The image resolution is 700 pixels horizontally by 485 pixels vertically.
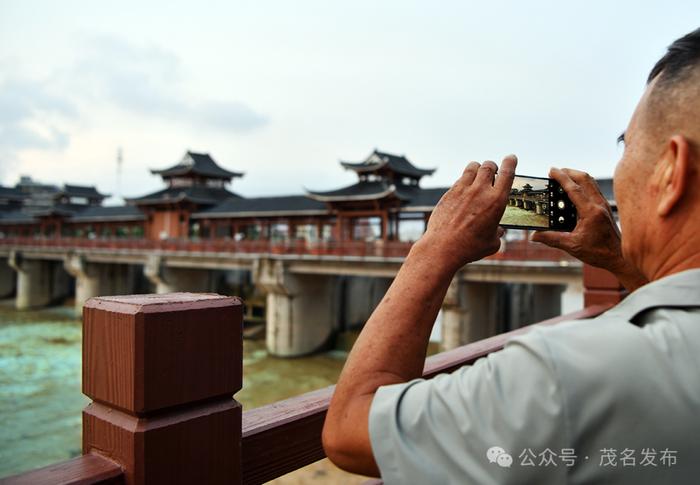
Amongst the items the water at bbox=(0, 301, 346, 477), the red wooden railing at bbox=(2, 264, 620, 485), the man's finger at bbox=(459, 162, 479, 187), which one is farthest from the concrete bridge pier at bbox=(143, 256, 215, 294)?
the man's finger at bbox=(459, 162, 479, 187)

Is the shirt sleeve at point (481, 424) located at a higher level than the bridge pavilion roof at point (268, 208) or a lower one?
lower

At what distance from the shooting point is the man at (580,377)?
0.66 m

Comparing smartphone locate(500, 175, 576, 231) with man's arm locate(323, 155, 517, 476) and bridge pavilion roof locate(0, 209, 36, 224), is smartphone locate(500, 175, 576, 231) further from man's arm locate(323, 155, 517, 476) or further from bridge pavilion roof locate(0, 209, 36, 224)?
bridge pavilion roof locate(0, 209, 36, 224)

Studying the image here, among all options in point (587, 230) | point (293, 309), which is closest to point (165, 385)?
point (587, 230)

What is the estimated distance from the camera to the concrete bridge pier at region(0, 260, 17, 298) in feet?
114

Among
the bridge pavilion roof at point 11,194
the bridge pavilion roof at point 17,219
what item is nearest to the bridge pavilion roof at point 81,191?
the bridge pavilion roof at point 17,219

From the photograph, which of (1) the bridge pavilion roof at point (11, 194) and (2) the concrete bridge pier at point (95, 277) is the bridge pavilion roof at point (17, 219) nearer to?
(1) the bridge pavilion roof at point (11, 194)

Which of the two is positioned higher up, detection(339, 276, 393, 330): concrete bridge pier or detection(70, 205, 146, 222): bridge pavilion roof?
detection(70, 205, 146, 222): bridge pavilion roof

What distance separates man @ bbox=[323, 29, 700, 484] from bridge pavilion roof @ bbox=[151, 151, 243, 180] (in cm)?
3230

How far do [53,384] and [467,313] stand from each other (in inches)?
544

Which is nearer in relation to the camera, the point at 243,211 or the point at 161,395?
the point at 161,395

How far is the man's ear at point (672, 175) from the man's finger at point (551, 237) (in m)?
0.51

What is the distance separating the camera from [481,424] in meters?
0.69

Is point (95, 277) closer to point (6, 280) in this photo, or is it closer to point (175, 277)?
point (175, 277)
